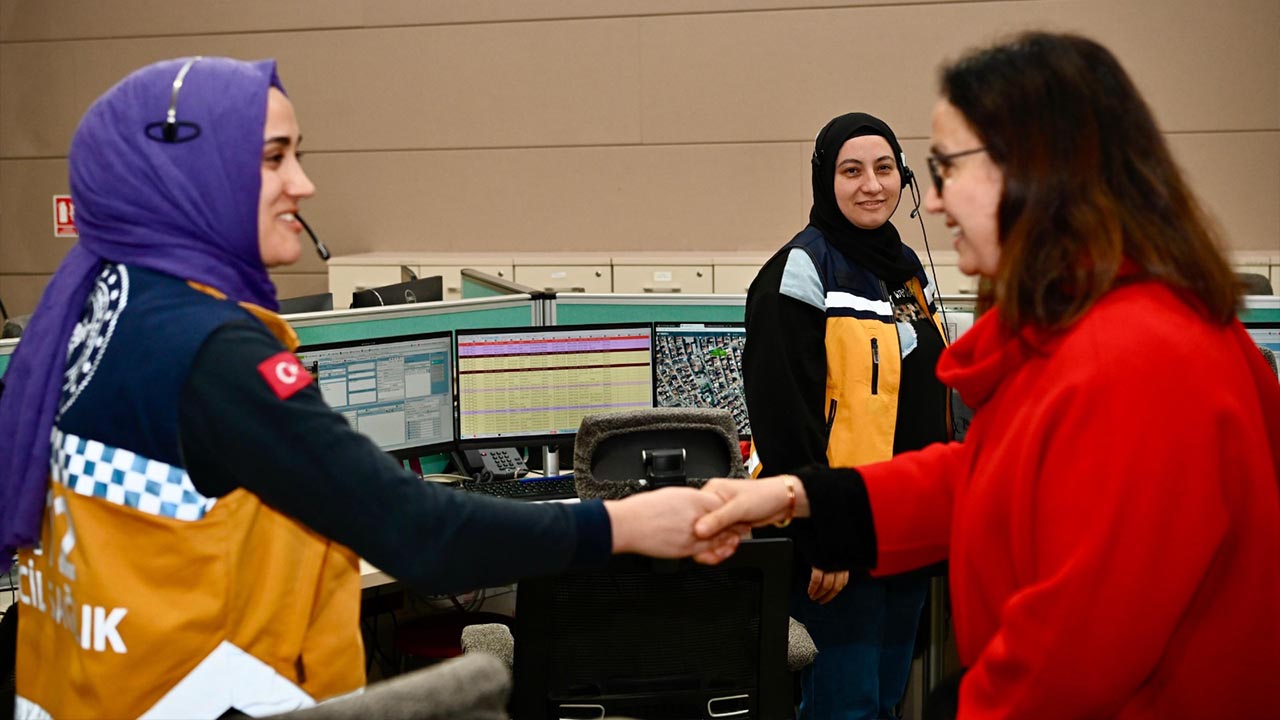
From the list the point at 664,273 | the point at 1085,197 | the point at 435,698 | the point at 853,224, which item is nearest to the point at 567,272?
the point at 664,273

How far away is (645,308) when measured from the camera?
131 inches

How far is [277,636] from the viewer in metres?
1.25

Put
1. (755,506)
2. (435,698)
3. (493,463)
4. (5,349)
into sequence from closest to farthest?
(435,698)
(755,506)
(5,349)
(493,463)

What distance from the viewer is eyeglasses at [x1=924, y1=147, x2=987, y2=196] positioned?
123cm

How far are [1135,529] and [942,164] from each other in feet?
1.47

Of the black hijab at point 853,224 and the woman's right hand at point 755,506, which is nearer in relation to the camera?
the woman's right hand at point 755,506

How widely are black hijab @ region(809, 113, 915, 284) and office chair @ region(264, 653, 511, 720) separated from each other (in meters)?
1.63

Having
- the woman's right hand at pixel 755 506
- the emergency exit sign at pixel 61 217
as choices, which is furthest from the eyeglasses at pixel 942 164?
the emergency exit sign at pixel 61 217

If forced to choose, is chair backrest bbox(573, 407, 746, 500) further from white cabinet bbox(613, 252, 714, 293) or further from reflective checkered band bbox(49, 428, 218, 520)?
white cabinet bbox(613, 252, 714, 293)

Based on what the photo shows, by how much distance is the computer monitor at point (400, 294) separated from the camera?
332cm

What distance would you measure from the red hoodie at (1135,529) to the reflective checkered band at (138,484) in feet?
2.63

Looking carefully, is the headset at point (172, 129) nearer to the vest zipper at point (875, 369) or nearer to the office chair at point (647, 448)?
the office chair at point (647, 448)

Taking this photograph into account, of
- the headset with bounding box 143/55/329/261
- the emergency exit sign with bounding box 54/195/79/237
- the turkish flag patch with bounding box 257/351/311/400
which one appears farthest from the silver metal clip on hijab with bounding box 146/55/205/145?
the emergency exit sign with bounding box 54/195/79/237

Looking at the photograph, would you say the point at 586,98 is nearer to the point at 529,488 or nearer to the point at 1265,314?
the point at 529,488
